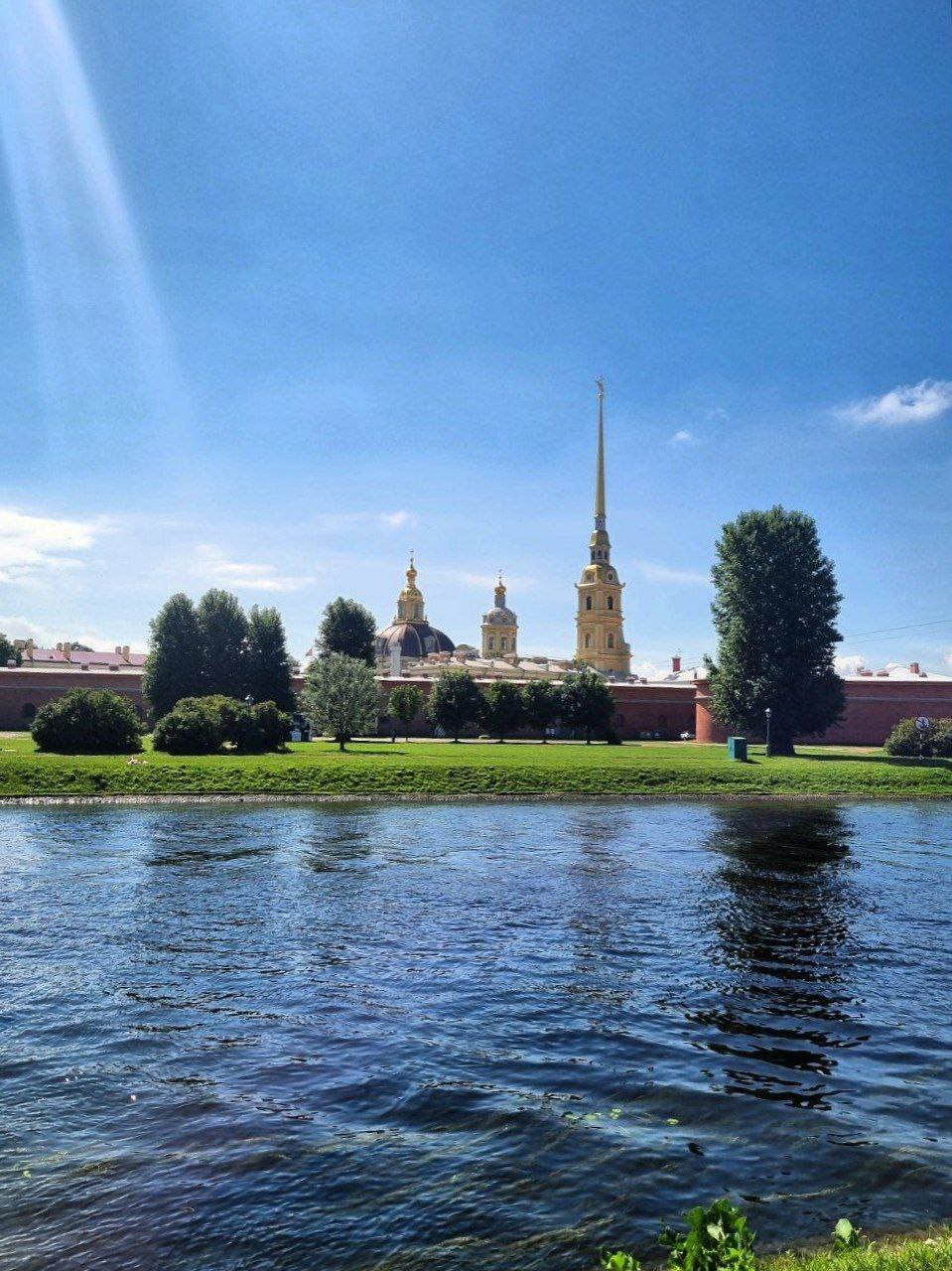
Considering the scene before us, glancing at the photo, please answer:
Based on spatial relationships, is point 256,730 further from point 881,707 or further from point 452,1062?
point 881,707

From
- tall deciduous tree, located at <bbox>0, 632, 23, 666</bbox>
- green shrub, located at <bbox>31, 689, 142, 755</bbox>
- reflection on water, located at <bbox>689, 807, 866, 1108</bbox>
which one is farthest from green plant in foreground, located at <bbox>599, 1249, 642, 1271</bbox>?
tall deciduous tree, located at <bbox>0, 632, 23, 666</bbox>

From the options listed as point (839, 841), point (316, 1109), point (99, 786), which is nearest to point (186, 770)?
point (99, 786)

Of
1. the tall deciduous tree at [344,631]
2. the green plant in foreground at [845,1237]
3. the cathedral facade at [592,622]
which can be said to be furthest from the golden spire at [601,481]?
the green plant in foreground at [845,1237]

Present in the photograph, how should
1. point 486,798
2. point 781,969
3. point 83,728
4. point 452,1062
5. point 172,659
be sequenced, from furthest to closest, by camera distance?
point 172,659 → point 83,728 → point 486,798 → point 781,969 → point 452,1062

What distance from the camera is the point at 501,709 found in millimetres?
54844

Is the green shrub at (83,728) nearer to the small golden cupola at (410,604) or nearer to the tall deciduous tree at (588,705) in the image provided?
the tall deciduous tree at (588,705)

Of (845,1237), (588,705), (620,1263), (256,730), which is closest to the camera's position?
(620,1263)

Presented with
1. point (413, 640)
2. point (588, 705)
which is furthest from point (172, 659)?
point (413, 640)

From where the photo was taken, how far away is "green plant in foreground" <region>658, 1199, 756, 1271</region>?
4336 millimetres

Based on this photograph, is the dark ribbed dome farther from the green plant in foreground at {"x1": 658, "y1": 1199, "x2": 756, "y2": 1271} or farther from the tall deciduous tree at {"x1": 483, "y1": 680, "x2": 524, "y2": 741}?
the green plant in foreground at {"x1": 658, "y1": 1199, "x2": 756, "y2": 1271}

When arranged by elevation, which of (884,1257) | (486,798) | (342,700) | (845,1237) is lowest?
(486,798)

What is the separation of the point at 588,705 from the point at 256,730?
884 inches

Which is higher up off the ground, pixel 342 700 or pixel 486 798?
pixel 342 700

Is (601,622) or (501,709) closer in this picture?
(501,709)
